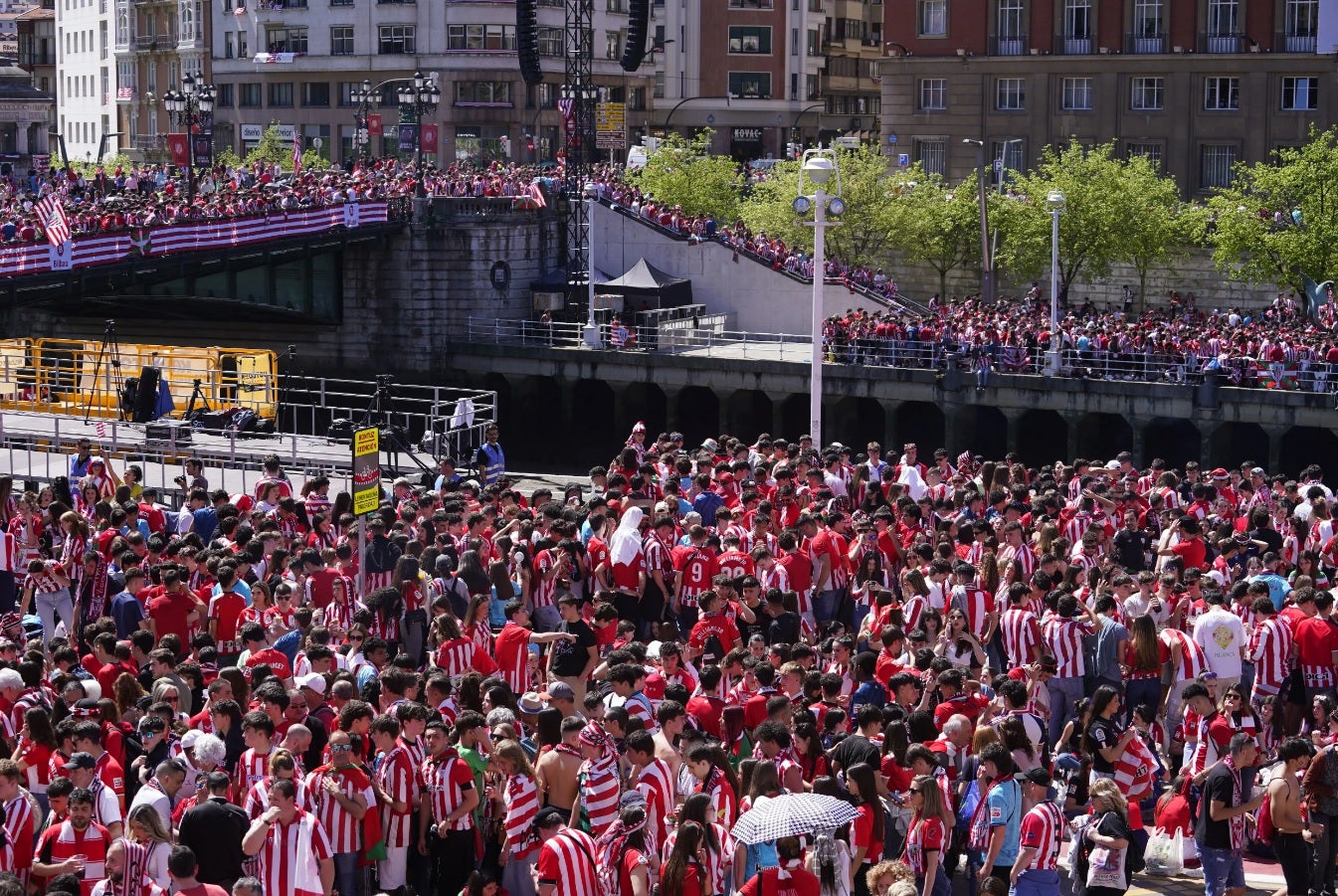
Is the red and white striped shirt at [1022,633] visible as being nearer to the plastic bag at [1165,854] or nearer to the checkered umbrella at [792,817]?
the plastic bag at [1165,854]

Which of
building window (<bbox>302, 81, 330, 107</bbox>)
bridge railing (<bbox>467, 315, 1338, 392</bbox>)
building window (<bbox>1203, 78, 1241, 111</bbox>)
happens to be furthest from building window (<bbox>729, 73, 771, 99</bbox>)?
bridge railing (<bbox>467, 315, 1338, 392</bbox>)

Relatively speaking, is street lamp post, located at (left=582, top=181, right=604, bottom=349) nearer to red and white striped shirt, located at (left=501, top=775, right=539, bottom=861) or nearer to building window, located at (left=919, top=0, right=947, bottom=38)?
building window, located at (left=919, top=0, right=947, bottom=38)

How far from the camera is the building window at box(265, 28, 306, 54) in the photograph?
89.2 meters

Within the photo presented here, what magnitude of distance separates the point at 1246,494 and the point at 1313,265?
30358 millimetres

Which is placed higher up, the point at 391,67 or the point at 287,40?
the point at 287,40

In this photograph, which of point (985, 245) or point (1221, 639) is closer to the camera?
point (1221, 639)

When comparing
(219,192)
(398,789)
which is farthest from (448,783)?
(219,192)

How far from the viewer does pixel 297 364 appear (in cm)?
5631

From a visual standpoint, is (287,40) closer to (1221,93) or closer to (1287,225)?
(1221,93)

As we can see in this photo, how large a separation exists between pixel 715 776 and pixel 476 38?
251 feet

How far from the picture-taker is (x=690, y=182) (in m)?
65.4

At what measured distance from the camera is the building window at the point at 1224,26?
64750 millimetres

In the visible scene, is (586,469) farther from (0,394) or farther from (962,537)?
(962,537)

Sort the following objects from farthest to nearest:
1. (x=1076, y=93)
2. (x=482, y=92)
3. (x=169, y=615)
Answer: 1. (x=482, y=92)
2. (x=1076, y=93)
3. (x=169, y=615)
